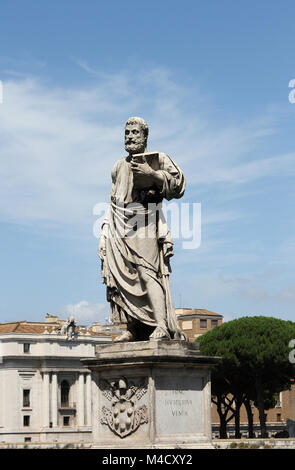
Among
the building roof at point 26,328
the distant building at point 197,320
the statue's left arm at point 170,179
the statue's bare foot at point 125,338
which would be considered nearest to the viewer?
the statue's bare foot at point 125,338

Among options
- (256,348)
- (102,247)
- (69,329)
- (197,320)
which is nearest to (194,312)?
(197,320)

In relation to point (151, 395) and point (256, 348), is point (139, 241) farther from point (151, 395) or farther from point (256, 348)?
point (256, 348)

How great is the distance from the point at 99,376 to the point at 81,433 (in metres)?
95.1

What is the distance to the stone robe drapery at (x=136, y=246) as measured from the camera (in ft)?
46.4

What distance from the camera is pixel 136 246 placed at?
14.3 m

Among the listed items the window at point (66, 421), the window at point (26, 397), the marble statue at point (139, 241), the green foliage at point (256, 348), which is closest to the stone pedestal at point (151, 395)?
the marble statue at point (139, 241)

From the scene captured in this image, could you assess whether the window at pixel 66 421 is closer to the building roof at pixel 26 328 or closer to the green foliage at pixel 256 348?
the building roof at pixel 26 328

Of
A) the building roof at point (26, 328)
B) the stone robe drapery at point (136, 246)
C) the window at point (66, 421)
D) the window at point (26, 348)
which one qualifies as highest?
the building roof at point (26, 328)

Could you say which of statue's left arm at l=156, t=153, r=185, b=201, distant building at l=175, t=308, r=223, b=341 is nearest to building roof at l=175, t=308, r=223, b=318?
distant building at l=175, t=308, r=223, b=341

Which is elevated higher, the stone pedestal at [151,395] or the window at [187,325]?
the window at [187,325]

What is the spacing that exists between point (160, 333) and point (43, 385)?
94640mm

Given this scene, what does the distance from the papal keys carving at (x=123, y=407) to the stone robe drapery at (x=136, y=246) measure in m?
1.06

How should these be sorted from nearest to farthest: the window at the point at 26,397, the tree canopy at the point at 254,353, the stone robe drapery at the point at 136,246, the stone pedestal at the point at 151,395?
the stone pedestal at the point at 151,395, the stone robe drapery at the point at 136,246, the tree canopy at the point at 254,353, the window at the point at 26,397

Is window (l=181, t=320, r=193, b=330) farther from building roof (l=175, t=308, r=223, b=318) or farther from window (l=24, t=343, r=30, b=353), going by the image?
window (l=24, t=343, r=30, b=353)
